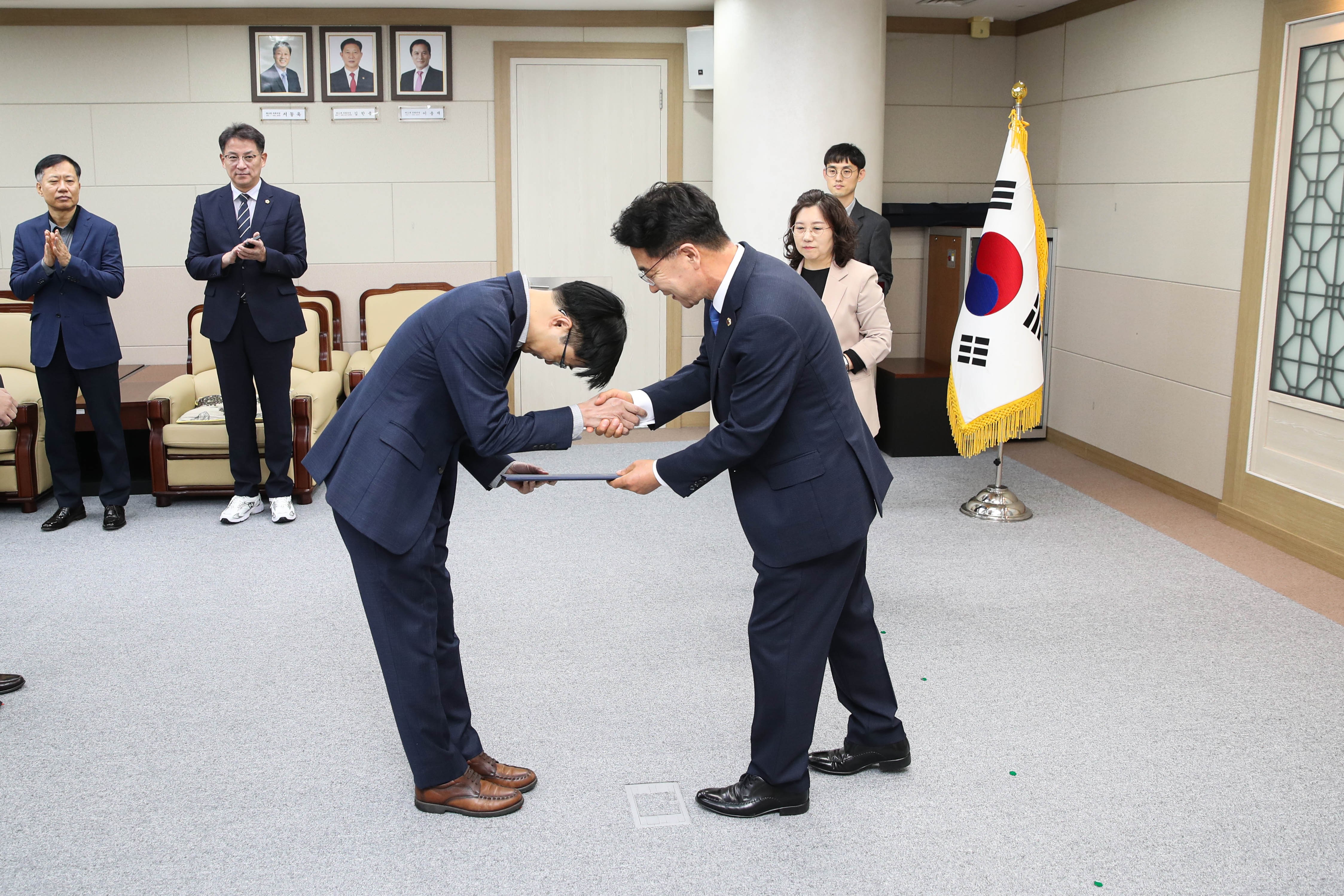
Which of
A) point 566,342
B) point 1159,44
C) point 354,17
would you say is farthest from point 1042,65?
point 566,342

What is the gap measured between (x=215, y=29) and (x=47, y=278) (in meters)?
2.42

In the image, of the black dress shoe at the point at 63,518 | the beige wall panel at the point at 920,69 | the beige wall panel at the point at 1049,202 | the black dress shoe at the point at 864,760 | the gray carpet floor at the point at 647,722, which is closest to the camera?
the gray carpet floor at the point at 647,722

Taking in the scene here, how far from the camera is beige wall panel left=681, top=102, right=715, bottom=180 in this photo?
723 cm

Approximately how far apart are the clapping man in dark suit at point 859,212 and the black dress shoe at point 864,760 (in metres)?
2.32

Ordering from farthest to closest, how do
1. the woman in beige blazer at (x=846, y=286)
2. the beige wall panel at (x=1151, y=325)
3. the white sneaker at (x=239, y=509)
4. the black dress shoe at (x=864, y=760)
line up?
the beige wall panel at (x=1151, y=325)
the white sneaker at (x=239, y=509)
the woman in beige blazer at (x=846, y=286)
the black dress shoe at (x=864, y=760)

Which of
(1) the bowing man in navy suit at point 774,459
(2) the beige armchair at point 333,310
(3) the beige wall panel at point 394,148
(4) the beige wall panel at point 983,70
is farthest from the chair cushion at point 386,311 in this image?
(1) the bowing man in navy suit at point 774,459

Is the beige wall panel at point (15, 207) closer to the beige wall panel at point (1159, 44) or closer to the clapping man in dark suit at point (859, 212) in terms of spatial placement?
the clapping man in dark suit at point (859, 212)

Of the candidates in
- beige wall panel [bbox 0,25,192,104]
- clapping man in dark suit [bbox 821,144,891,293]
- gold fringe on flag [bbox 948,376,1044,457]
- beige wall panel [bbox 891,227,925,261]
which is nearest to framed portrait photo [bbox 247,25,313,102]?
beige wall panel [bbox 0,25,192,104]

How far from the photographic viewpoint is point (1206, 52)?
5582 mm

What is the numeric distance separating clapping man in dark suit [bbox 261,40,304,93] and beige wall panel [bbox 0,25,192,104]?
476 millimetres

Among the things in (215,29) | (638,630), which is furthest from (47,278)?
(638,630)

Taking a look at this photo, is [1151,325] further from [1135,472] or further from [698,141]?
[698,141]

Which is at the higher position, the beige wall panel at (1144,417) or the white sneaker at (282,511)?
the beige wall panel at (1144,417)

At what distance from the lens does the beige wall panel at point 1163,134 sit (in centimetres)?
537
